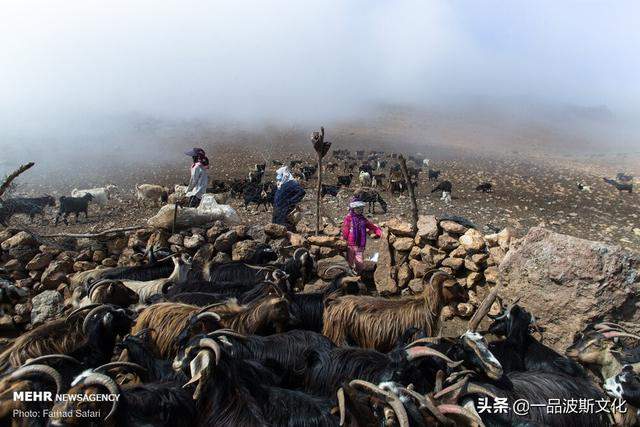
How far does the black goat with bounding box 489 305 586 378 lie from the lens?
3.89m

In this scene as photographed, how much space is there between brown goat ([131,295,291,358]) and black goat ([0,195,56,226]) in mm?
7032

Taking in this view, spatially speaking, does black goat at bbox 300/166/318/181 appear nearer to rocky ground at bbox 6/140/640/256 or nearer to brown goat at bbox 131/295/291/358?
rocky ground at bbox 6/140/640/256

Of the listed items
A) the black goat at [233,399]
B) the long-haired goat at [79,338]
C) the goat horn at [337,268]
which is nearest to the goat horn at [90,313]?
the long-haired goat at [79,338]

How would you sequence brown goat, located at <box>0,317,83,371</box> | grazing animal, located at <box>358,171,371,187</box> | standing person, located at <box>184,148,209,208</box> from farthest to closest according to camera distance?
grazing animal, located at <box>358,171,371,187</box>
standing person, located at <box>184,148,209,208</box>
brown goat, located at <box>0,317,83,371</box>

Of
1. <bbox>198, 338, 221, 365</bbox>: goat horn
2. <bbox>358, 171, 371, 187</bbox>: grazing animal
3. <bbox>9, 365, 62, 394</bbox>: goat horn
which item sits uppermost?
<bbox>198, 338, 221, 365</bbox>: goat horn

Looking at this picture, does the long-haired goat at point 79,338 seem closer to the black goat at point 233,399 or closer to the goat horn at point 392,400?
the black goat at point 233,399

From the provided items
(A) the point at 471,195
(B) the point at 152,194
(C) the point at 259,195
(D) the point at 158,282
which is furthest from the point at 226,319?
(A) the point at 471,195

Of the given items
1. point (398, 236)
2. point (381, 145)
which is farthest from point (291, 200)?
point (381, 145)

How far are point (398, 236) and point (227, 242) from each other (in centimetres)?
263

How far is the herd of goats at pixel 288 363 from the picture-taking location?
2.78 m

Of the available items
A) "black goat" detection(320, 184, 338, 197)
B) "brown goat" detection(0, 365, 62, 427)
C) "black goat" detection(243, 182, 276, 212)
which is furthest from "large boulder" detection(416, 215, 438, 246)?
"black goat" detection(320, 184, 338, 197)

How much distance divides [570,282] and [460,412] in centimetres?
280

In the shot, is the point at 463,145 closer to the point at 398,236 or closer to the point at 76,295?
the point at 398,236

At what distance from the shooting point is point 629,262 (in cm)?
461
